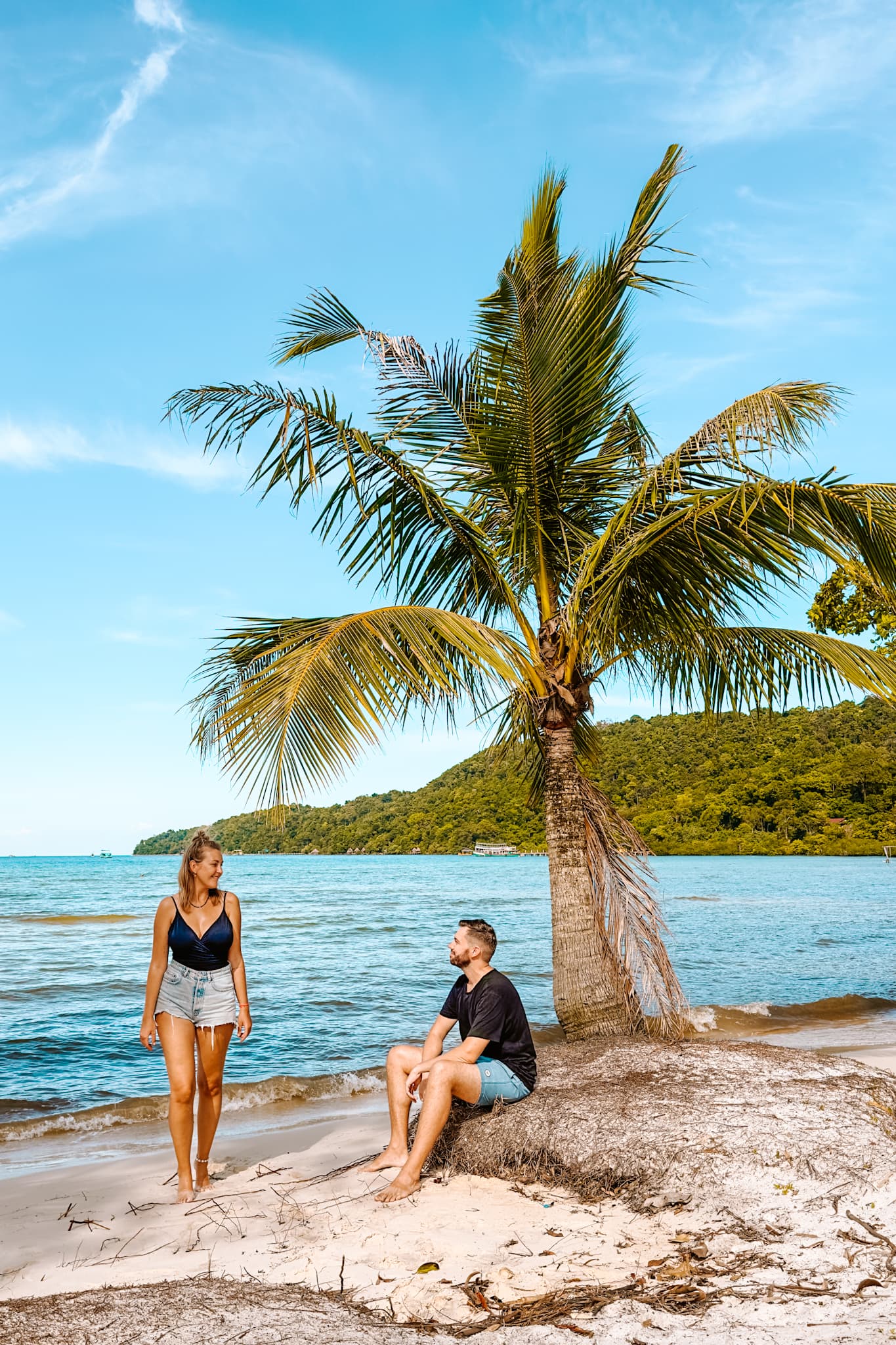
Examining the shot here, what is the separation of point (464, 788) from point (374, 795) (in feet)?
113

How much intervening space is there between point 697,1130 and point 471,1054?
115cm

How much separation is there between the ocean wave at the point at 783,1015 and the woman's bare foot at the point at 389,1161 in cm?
668

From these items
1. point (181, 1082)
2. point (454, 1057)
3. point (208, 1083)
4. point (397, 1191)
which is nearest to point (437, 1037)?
point (454, 1057)

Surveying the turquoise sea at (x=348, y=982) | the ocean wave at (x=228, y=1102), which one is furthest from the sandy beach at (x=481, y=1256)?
the turquoise sea at (x=348, y=982)

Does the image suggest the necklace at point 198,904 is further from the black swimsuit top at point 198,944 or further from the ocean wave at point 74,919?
the ocean wave at point 74,919

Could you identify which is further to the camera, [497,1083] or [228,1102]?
[228,1102]

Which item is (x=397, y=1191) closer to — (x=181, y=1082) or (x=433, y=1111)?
(x=433, y=1111)

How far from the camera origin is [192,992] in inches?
194

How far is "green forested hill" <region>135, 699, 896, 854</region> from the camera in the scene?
17.3 metres

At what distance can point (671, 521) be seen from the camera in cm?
600

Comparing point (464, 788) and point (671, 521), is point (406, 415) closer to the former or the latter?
point (671, 521)

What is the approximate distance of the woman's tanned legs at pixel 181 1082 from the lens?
486cm

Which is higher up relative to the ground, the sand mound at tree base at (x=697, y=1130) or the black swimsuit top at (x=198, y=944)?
the black swimsuit top at (x=198, y=944)

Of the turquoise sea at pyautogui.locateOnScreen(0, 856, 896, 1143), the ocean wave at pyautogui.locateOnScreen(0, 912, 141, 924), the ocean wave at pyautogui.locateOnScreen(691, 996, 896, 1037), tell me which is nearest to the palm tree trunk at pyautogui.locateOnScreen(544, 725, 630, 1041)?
the turquoise sea at pyautogui.locateOnScreen(0, 856, 896, 1143)
